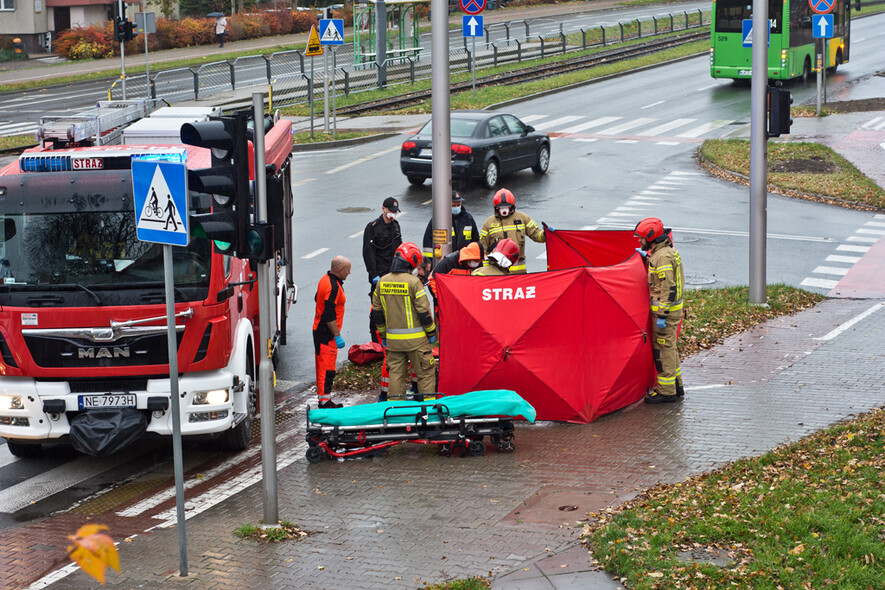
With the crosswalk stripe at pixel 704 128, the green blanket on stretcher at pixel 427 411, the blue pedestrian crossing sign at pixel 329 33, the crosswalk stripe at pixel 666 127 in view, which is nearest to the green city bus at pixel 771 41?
the crosswalk stripe at pixel 704 128

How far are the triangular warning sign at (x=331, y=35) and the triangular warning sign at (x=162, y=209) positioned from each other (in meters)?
21.3

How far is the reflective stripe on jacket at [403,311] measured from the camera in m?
10.6

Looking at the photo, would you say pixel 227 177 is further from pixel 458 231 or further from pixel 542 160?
pixel 542 160

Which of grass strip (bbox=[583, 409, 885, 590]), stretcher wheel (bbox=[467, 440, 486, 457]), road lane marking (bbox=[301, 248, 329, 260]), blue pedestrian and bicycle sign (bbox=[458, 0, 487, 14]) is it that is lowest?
stretcher wheel (bbox=[467, 440, 486, 457])

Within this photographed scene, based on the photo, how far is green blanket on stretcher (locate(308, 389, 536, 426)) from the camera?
9852 mm

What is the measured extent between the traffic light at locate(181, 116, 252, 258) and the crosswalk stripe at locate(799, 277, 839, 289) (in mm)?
11456

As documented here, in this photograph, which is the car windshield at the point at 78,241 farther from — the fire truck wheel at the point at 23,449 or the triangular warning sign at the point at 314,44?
the triangular warning sign at the point at 314,44

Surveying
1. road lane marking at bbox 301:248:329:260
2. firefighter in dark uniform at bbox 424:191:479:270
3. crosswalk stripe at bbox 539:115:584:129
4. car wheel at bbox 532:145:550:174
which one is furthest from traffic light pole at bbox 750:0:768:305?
crosswalk stripe at bbox 539:115:584:129

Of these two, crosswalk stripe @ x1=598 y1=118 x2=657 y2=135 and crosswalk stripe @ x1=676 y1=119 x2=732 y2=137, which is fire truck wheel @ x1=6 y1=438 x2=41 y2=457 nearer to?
crosswalk stripe @ x1=598 y1=118 x2=657 y2=135

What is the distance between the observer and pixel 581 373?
1072 cm

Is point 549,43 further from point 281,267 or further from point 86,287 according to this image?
point 86,287

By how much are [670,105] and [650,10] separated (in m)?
34.5

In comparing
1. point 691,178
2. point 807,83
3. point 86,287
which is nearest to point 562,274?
point 86,287

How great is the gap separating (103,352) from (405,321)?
9.31 feet
